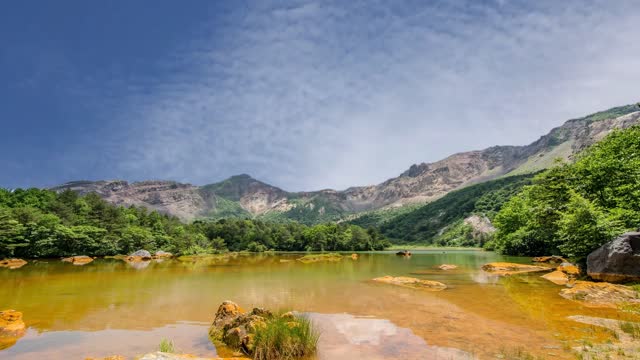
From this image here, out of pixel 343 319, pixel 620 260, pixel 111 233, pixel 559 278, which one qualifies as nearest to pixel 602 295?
pixel 620 260

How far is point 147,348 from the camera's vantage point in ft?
37.3

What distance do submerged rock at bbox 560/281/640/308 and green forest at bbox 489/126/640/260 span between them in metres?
7.04

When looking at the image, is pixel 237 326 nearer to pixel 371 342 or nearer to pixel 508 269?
pixel 371 342

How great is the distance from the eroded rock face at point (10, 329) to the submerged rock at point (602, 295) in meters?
22.7

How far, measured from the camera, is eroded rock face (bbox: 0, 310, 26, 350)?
472 inches

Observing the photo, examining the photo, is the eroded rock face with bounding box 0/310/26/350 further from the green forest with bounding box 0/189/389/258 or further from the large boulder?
the green forest with bounding box 0/189/389/258

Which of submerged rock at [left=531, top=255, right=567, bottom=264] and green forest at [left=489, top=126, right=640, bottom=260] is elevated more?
green forest at [left=489, top=126, right=640, bottom=260]

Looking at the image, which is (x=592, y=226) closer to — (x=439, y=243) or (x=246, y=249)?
(x=246, y=249)

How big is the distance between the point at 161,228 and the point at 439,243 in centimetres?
14007

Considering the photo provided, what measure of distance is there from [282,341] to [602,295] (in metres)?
16.7

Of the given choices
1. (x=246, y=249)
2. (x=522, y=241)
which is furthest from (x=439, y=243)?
(x=522, y=241)

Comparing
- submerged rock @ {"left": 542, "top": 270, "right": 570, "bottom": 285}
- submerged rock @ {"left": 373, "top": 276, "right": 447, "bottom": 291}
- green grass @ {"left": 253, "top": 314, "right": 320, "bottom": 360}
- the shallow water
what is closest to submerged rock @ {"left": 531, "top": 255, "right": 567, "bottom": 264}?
submerged rock @ {"left": 542, "top": 270, "right": 570, "bottom": 285}

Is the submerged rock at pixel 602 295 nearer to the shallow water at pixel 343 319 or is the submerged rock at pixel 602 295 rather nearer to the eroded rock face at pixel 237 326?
the shallow water at pixel 343 319

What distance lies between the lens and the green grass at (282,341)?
33.8 ft
